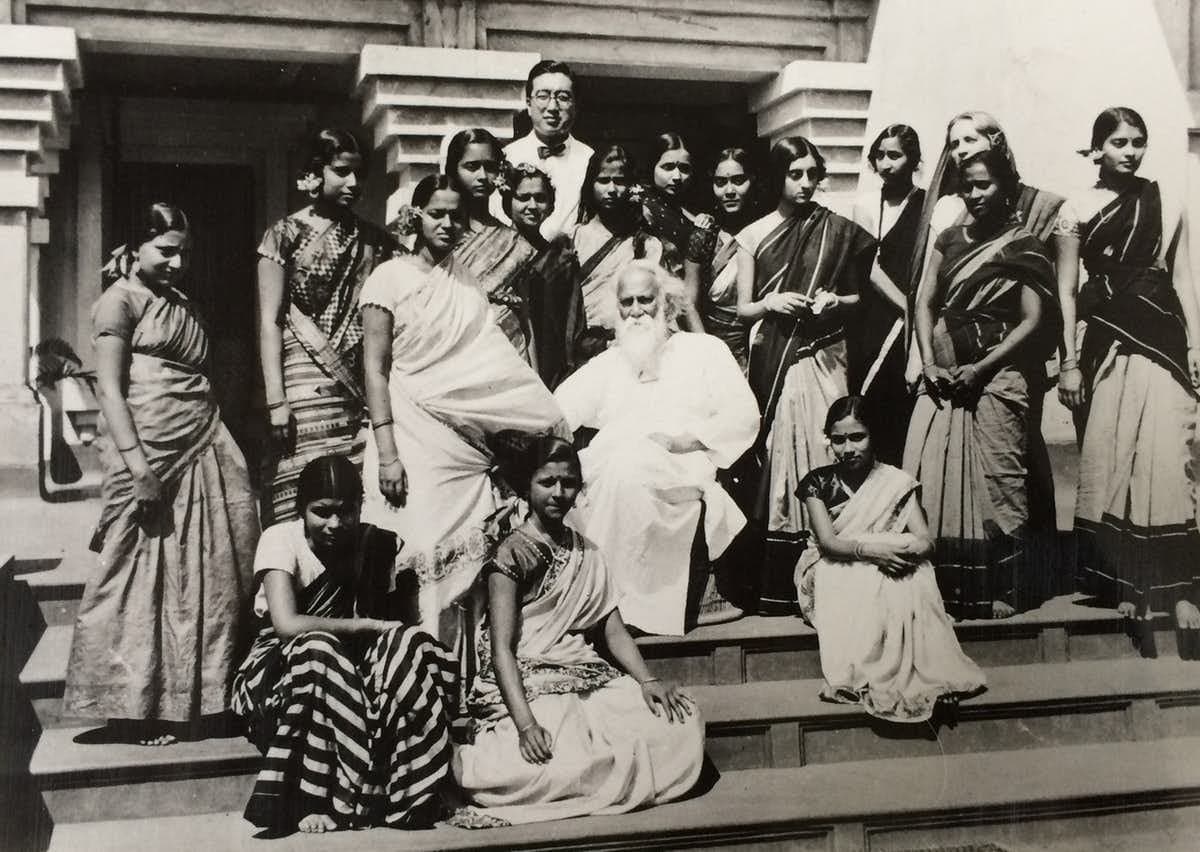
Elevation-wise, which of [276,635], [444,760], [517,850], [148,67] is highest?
[148,67]


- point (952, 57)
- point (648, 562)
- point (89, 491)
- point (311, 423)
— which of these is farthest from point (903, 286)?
point (89, 491)

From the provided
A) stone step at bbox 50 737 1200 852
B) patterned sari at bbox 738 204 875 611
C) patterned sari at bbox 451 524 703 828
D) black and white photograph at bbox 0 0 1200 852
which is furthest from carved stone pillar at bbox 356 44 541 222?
stone step at bbox 50 737 1200 852

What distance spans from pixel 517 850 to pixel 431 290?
1561 millimetres

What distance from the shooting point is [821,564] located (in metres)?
4.00

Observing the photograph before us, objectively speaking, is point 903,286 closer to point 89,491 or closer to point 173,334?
point 173,334

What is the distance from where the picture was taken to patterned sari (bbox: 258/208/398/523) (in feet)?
12.0

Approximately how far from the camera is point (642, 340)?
13.0ft

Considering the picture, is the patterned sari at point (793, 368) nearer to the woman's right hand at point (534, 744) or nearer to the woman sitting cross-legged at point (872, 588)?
the woman sitting cross-legged at point (872, 588)

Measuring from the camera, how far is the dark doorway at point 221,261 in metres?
3.57

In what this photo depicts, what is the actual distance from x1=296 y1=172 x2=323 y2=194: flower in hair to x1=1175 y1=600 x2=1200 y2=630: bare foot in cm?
308

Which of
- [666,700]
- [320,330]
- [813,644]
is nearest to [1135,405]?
[813,644]

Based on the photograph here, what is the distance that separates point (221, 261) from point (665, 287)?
1.33 m

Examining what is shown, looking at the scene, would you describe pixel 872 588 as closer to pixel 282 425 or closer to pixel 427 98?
pixel 282 425

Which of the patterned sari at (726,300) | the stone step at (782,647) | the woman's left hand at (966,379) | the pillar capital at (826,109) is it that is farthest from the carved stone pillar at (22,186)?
the woman's left hand at (966,379)
